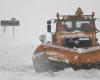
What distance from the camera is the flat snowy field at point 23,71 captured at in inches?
584

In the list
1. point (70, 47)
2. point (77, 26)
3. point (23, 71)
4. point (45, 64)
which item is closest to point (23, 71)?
point (23, 71)

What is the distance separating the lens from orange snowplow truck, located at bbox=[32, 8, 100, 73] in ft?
53.0

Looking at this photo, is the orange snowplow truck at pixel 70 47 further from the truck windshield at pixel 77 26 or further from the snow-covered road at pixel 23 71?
the snow-covered road at pixel 23 71

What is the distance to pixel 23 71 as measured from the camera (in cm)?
1784

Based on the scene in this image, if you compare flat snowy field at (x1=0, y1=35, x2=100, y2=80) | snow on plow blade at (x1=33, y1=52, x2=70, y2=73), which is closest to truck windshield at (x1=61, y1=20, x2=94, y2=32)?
snow on plow blade at (x1=33, y1=52, x2=70, y2=73)

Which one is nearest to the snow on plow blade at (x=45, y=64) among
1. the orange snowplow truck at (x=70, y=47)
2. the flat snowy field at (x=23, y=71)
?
the orange snowplow truck at (x=70, y=47)

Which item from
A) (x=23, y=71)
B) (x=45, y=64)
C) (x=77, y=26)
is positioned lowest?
(x=23, y=71)

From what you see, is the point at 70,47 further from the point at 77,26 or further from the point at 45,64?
the point at 77,26

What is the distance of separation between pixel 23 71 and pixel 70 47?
5.92ft

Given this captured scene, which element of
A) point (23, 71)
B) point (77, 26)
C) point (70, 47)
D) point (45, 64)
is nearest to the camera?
point (45, 64)

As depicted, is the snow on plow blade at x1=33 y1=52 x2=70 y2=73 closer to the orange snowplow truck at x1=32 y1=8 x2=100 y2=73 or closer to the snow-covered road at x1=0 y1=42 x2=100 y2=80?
the orange snowplow truck at x1=32 y1=8 x2=100 y2=73

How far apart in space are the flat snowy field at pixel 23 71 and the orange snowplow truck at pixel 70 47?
430mm

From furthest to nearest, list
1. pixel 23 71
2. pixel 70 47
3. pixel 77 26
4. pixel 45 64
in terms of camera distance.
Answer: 1. pixel 77 26
2. pixel 23 71
3. pixel 70 47
4. pixel 45 64

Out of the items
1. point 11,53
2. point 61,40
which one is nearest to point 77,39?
point 61,40
